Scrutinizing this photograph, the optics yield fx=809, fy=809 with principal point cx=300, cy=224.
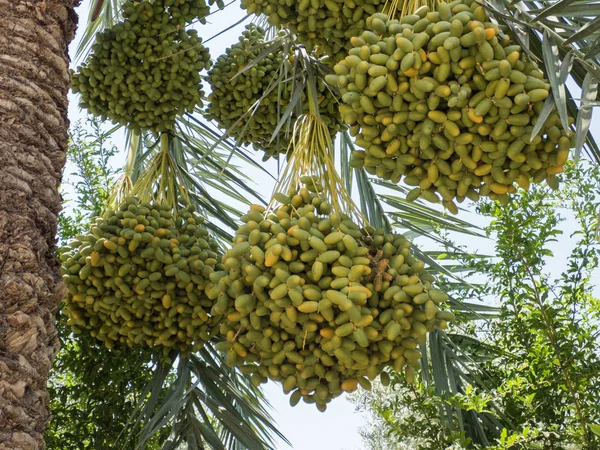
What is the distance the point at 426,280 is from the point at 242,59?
151cm

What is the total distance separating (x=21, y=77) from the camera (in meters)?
2.32

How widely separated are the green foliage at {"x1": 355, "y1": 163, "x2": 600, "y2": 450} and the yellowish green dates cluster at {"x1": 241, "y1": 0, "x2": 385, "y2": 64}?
98 cm

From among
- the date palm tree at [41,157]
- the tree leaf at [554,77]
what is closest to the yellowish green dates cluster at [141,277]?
the date palm tree at [41,157]

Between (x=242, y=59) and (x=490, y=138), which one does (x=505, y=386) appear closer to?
(x=490, y=138)

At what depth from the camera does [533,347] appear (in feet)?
9.30

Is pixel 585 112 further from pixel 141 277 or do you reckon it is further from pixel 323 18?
pixel 141 277

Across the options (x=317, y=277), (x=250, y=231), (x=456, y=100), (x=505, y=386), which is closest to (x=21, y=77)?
(x=250, y=231)

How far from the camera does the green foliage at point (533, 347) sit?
2.73 m

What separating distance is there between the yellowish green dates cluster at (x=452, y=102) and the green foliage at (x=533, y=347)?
97 cm

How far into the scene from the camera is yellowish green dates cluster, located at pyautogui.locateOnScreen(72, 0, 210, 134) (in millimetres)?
3139

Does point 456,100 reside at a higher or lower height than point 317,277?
higher

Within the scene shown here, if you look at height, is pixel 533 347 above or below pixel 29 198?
above

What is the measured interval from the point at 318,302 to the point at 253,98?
1471 millimetres

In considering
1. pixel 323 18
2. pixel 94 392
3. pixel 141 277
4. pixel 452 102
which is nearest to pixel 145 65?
pixel 141 277
